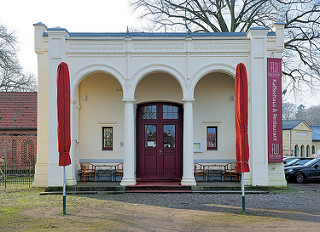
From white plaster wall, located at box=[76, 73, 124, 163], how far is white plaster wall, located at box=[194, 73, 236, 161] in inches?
133

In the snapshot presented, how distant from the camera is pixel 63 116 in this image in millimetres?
9570

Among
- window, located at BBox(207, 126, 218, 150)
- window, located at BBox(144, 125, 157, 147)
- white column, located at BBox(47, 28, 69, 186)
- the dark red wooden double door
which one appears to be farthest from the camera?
window, located at BBox(207, 126, 218, 150)

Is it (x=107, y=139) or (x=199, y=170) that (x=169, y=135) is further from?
(x=107, y=139)

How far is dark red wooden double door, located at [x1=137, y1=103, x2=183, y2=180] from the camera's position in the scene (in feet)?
48.8

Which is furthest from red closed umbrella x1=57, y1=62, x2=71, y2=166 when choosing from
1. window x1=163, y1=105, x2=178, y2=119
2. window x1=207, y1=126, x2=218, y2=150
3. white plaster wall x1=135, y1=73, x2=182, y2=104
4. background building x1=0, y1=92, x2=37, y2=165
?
background building x1=0, y1=92, x2=37, y2=165

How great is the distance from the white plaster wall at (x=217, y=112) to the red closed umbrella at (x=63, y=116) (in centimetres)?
710

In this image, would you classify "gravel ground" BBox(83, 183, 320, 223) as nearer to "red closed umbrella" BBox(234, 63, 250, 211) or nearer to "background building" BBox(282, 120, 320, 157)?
"red closed umbrella" BBox(234, 63, 250, 211)

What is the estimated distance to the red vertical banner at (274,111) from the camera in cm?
1353

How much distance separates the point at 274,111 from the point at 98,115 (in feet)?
23.8

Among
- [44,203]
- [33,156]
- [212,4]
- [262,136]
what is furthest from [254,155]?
[212,4]

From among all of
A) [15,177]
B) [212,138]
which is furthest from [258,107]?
[15,177]

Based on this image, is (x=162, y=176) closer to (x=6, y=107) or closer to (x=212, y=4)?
(x=6, y=107)

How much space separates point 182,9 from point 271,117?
595 inches

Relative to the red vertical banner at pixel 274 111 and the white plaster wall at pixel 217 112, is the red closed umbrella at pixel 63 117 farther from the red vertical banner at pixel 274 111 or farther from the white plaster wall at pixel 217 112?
the red vertical banner at pixel 274 111
